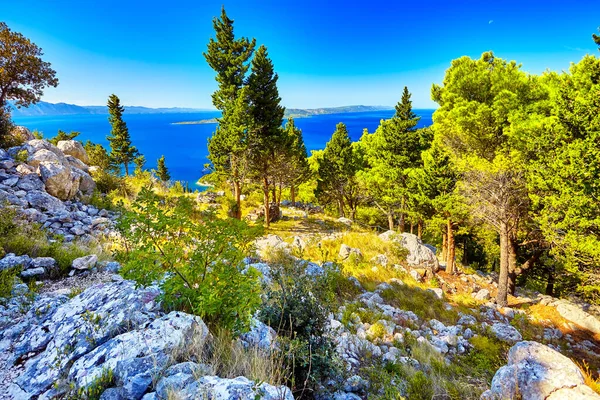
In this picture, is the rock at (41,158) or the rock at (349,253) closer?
the rock at (41,158)

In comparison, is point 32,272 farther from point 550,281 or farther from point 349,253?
point 550,281

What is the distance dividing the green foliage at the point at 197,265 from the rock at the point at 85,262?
12.5ft

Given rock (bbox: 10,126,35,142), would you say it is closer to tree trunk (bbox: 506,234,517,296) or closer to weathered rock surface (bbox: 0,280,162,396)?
weathered rock surface (bbox: 0,280,162,396)

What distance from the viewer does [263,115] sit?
18.8m

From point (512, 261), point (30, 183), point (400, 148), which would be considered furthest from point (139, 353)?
point (400, 148)

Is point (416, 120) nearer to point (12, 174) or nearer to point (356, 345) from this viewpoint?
point (356, 345)

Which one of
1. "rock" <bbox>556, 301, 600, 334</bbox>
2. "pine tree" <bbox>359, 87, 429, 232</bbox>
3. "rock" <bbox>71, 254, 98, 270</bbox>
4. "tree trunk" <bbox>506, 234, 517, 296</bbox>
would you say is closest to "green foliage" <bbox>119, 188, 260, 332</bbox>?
"rock" <bbox>71, 254, 98, 270</bbox>

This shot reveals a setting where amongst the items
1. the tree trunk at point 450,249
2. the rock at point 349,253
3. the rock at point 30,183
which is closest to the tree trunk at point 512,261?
the tree trunk at point 450,249

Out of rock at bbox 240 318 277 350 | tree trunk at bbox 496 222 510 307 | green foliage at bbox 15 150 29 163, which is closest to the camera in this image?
rock at bbox 240 318 277 350

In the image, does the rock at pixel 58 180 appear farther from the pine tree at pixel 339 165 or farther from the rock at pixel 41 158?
the pine tree at pixel 339 165

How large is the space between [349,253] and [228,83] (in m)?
12.9

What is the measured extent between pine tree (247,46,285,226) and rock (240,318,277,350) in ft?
50.3

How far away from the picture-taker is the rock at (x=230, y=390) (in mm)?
2354

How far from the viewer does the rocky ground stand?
2613 millimetres
